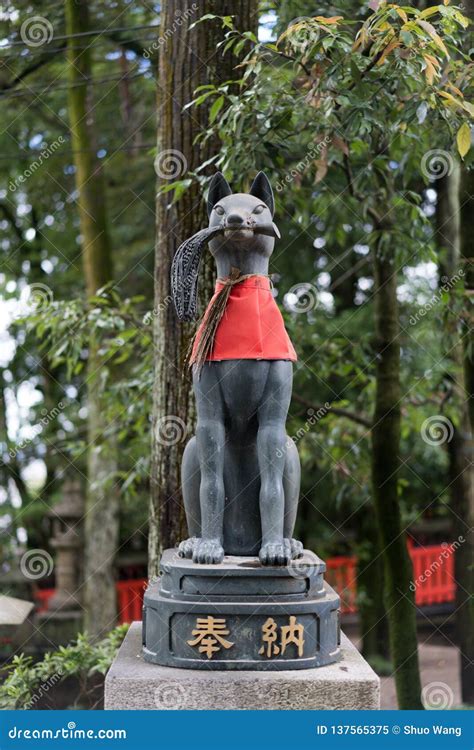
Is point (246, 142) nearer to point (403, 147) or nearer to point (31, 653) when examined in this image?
point (403, 147)

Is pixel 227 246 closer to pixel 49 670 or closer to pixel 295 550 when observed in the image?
pixel 295 550

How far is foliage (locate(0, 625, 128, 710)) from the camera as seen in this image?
5.45m

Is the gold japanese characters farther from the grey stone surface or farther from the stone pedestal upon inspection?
the grey stone surface

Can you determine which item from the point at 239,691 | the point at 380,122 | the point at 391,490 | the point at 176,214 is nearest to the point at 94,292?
the point at 176,214

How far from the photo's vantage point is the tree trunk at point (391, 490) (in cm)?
633

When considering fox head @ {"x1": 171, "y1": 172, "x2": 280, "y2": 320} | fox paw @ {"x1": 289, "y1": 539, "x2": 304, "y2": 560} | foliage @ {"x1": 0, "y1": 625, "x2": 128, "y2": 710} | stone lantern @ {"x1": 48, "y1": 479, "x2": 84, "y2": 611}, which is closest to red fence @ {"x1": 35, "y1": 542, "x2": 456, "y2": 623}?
stone lantern @ {"x1": 48, "y1": 479, "x2": 84, "y2": 611}

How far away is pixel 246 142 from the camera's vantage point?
213 inches

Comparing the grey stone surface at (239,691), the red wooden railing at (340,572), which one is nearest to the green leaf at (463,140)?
the grey stone surface at (239,691)

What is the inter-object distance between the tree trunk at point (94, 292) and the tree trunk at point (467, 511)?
3275 millimetres

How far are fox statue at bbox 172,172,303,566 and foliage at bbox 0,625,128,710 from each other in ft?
6.30

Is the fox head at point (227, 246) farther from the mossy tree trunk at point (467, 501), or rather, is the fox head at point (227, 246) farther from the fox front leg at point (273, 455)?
the mossy tree trunk at point (467, 501)

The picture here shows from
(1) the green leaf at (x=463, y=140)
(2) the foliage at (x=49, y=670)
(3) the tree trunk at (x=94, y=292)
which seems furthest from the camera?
(3) the tree trunk at (x=94, y=292)

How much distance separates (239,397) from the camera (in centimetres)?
420

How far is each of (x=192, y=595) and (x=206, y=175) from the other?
3.01 m
